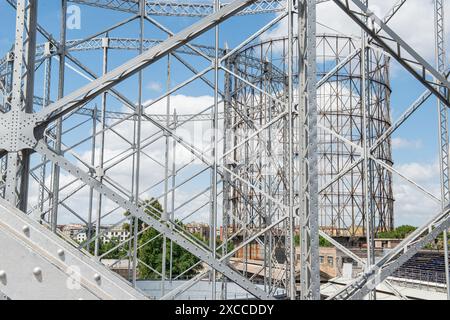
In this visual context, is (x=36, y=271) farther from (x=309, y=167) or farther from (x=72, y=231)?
(x=72, y=231)

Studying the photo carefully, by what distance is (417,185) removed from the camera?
7402mm

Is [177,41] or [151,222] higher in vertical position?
[177,41]

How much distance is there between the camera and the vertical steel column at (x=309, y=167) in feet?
14.9

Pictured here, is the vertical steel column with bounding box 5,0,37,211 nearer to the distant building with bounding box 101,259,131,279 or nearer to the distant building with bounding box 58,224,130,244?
the distant building with bounding box 58,224,130,244

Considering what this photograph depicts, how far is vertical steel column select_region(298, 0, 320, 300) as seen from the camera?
14.9 feet

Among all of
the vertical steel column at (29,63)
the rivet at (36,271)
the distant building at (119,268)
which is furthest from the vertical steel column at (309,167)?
the distant building at (119,268)

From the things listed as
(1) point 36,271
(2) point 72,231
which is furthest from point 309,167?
(2) point 72,231

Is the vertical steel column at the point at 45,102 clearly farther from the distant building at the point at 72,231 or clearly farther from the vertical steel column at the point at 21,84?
the vertical steel column at the point at 21,84

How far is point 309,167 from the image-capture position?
459 cm

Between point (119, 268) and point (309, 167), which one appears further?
point (119, 268)
